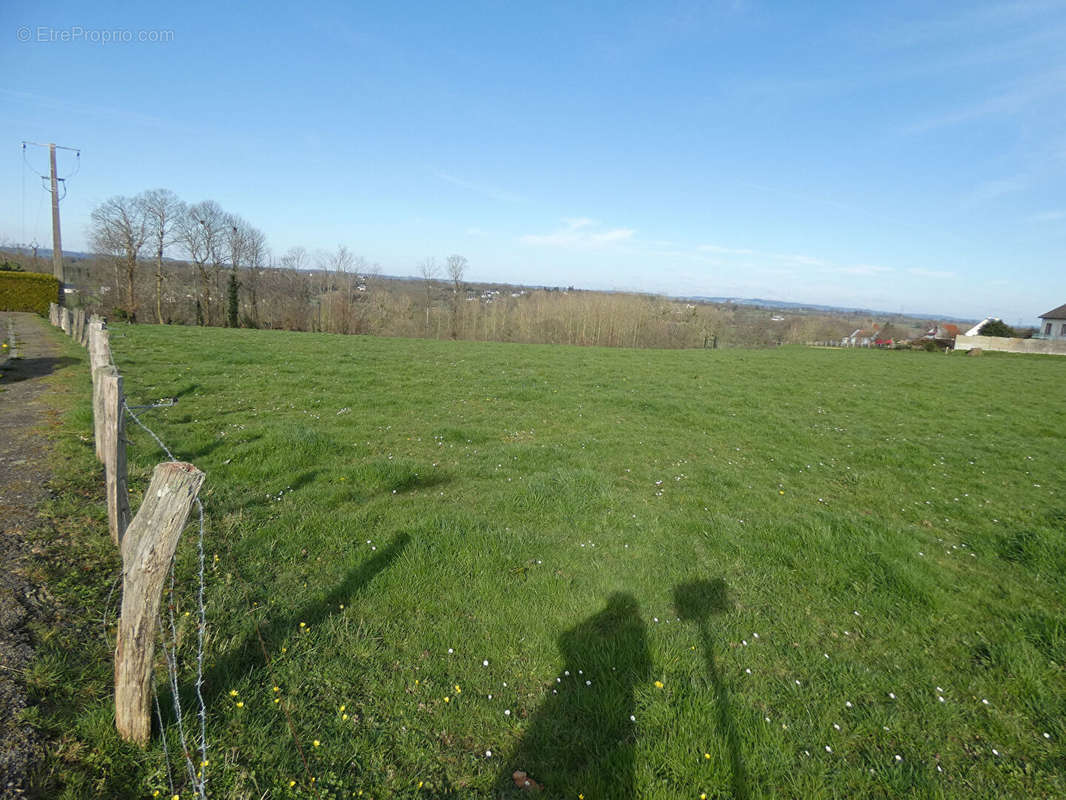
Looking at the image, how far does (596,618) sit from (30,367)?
53.1ft

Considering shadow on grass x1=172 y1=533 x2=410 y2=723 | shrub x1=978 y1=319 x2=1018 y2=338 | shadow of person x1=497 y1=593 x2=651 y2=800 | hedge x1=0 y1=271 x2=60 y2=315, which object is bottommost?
shadow of person x1=497 y1=593 x2=651 y2=800

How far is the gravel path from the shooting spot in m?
2.63

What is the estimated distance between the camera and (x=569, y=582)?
192 inches

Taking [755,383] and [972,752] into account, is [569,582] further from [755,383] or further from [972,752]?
[755,383]

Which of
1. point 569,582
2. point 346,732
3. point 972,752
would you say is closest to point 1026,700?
point 972,752

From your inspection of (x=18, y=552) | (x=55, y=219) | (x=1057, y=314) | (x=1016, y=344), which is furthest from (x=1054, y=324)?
(x=55, y=219)

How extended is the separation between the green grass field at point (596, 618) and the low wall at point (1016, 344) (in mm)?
53861

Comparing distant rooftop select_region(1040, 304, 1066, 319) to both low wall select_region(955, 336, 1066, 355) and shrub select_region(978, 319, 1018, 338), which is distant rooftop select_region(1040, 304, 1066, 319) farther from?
low wall select_region(955, 336, 1066, 355)

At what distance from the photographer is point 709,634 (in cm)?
424

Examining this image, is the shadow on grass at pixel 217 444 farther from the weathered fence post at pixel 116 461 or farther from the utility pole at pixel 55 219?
the utility pole at pixel 55 219

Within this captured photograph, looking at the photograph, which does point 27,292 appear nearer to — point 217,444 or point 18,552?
point 217,444

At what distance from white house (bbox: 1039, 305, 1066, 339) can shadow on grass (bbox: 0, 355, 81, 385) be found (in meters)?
95.1

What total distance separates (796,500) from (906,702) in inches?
156

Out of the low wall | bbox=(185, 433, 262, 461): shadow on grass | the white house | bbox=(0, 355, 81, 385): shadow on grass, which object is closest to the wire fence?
bbox=(185, 433, 262, 461): shadow on grass
